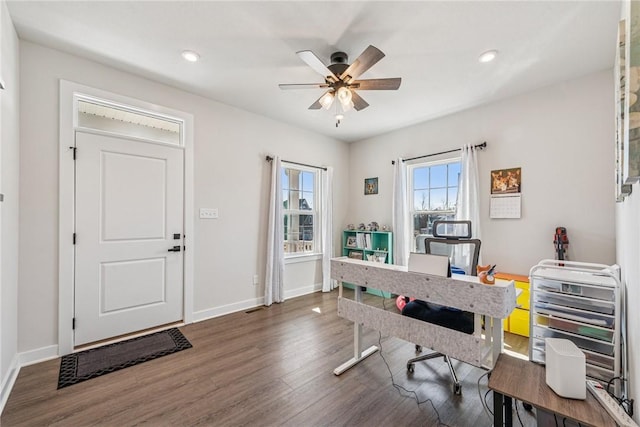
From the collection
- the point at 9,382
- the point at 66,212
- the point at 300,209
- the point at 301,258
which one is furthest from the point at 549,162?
the point at 9,382

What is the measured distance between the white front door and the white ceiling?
33.8 inches

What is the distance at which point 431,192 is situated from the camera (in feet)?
13.4

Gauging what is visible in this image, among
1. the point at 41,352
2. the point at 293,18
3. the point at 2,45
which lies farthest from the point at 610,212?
the point at 41,352

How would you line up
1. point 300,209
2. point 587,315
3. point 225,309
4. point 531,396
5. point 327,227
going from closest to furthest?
point 531,396, point 587,315, point 225,309, point 300,209, point 327,227

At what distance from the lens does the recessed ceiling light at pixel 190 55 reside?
7.81ft

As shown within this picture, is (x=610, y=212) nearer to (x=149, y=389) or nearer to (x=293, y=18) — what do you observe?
(x=293, y=18)

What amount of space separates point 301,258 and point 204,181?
192 cm

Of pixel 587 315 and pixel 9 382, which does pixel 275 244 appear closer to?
pixel 9 382

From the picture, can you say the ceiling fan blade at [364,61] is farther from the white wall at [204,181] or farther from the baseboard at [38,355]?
the baseboard at [38,355]

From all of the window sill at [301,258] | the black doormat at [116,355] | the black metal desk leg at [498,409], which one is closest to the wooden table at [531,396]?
the black metal desk leg at [498,409]

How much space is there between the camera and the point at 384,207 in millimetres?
4598

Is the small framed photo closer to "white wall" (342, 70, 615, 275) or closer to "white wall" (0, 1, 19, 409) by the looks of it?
"white wall" (342, 70, 615, 275)

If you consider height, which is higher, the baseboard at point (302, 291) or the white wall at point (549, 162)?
the white wall at point (549, 162)

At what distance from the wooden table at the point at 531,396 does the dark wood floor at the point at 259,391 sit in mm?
560
